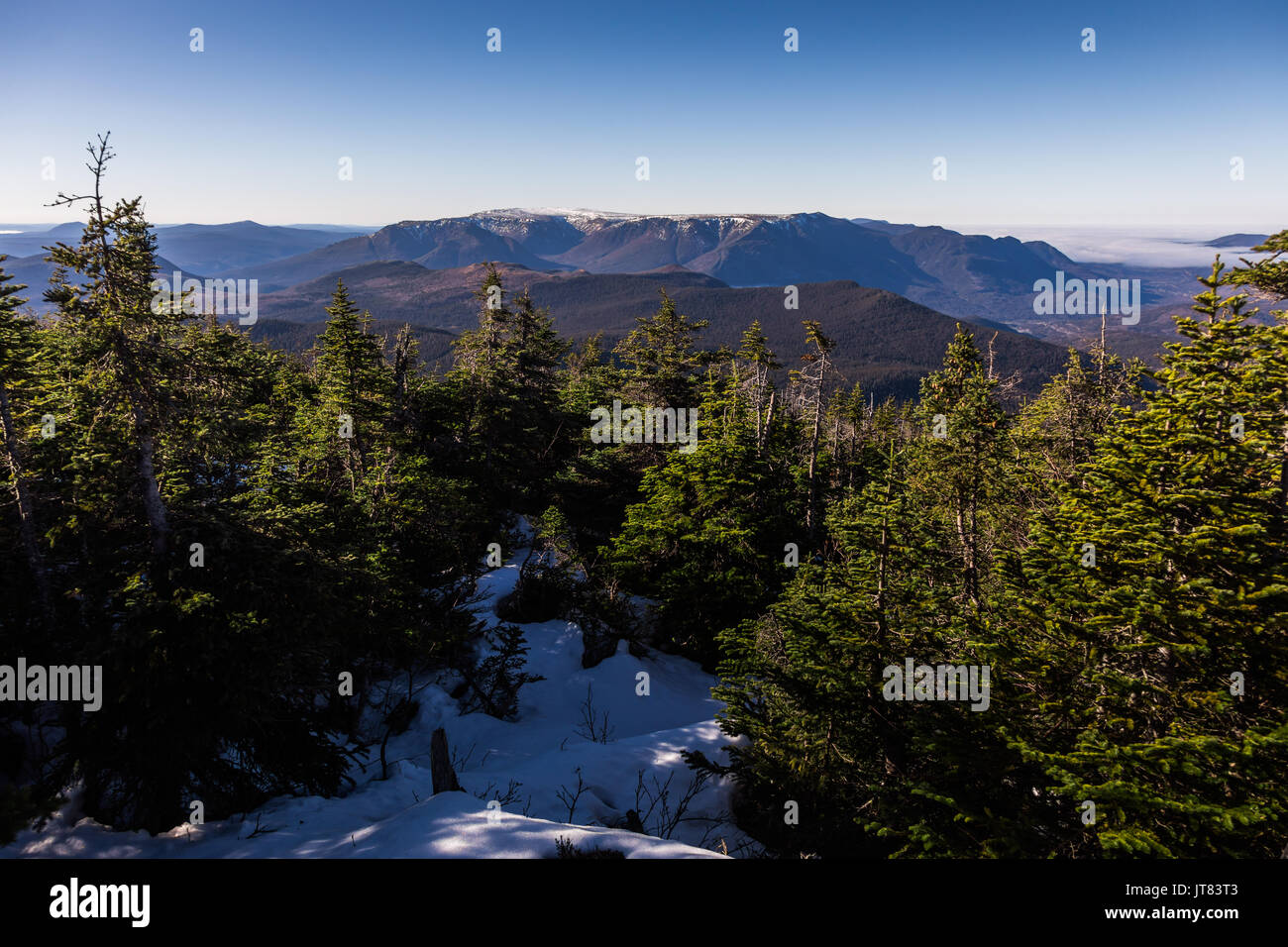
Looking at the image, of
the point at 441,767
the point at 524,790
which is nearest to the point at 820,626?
the point at 524,790

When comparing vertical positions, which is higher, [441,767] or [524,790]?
[441,767]

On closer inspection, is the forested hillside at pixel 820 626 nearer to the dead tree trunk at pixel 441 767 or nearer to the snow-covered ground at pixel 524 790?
the snow-covered ground at pixel 524 790

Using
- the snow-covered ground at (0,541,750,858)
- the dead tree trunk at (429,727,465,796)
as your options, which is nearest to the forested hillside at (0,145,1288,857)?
the snow-covered ground at (0,541,750,858)

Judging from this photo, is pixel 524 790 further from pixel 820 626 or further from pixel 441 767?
pixel 820 626

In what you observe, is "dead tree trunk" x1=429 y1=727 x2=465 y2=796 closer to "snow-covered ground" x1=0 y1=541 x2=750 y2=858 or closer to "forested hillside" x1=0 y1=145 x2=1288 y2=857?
"snow-covered ground" x1=0 y1=541 x2=750 y2=858

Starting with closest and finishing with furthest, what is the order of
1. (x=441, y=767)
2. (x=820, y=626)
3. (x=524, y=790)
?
1. (x=441, y=767)
2. (x=820, y=626)
3. (x=524, y=790)

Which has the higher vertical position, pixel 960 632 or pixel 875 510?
pixel 875 510

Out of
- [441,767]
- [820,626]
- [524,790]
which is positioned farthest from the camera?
[524,790]
